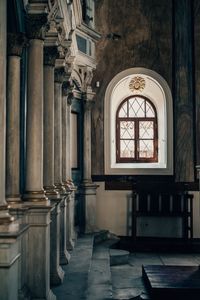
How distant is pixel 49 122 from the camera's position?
5.22m

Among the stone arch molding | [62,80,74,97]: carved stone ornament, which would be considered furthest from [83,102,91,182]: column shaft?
[62,80,74,97]: carved stone ornament

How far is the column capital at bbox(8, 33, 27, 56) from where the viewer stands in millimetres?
4199

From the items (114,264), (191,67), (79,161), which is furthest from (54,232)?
(191,67)

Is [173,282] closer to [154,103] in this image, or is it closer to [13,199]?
[13,199]

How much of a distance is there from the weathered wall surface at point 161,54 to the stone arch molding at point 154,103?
11 centimetres

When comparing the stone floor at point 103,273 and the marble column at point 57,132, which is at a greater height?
the marble column at point 57,132

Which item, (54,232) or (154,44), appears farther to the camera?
(154,44)

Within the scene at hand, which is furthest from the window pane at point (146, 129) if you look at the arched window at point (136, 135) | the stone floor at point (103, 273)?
the stone floor at point (103, 273)

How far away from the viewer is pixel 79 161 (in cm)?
929

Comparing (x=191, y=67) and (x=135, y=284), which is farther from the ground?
(x=191, y=67)

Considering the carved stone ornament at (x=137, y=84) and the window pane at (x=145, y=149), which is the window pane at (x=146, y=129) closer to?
the window pane at (x=145, y=149)

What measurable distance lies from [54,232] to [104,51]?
5863 mm

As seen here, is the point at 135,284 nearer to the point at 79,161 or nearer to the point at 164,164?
the point at 79,161

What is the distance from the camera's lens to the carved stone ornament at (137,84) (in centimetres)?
1022
